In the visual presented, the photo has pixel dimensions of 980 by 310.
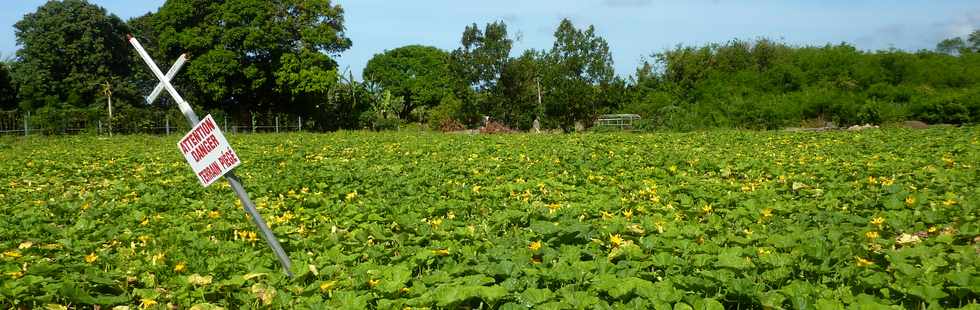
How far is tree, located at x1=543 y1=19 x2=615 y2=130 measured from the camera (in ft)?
94.5

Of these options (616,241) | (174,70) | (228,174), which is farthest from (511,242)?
(174,70)

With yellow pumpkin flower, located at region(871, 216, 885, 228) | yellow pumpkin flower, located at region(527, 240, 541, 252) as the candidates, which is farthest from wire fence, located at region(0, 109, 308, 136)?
yellow pumpkin flower, located at region(871, 216, 885, 228)

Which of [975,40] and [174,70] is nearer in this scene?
[174,70]

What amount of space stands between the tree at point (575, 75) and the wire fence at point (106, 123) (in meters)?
13.1

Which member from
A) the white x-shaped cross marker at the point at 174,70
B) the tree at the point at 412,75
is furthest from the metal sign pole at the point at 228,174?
the tree at the point at 412,75

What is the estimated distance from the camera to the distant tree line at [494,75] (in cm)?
2653

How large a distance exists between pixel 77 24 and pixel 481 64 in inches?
821

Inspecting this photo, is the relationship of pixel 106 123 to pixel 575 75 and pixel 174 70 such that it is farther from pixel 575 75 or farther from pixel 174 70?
pixel 174 70

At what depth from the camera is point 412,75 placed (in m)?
57.8

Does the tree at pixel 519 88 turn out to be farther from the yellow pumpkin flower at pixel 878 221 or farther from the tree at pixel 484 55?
the yellow pumpkin flower at pixel 878 221

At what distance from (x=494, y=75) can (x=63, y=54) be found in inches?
875

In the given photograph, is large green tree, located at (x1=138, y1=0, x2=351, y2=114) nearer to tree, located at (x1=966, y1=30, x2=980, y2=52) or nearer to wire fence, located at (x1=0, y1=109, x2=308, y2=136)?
wire fence, located at (x1=0, y1=109, x2=308, y2=136)

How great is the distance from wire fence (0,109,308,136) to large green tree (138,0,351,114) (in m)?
1.73

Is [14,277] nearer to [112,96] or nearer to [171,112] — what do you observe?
[171,112]
